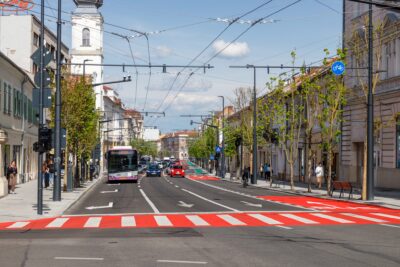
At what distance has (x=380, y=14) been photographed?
43219 mm

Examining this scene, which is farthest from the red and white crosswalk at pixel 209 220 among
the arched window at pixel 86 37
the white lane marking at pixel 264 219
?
the arched window at pixel 86 37

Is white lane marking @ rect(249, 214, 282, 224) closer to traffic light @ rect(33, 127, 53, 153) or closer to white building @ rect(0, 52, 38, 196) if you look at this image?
traffic light @ rect(33, 127, 53, 153)

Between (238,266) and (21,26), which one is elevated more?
(21,26)

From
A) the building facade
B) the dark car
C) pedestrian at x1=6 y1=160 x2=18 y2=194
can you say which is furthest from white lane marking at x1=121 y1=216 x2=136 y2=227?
the dark car

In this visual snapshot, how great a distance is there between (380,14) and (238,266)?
3529cm

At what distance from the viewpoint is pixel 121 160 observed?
190 ft

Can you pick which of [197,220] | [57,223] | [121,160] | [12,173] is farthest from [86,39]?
[197,220]

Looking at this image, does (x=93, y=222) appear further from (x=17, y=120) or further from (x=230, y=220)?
(x=17, y=120)

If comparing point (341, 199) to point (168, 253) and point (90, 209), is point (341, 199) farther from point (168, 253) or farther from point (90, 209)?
point (168, 253)

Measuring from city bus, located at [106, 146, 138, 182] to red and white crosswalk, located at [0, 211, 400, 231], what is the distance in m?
34.7

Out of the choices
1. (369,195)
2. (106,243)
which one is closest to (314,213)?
(369,195)

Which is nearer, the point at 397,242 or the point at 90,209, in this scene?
the point at 397,242

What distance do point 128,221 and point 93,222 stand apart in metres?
1.09

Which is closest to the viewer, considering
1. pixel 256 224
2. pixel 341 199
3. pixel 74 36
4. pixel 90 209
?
pixel 256 224
